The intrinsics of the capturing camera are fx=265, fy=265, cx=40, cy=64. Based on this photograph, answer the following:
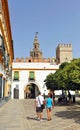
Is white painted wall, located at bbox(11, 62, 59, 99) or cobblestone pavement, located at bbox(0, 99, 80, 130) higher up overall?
white painted wall, located at bbox(11, 62, 59, 99)

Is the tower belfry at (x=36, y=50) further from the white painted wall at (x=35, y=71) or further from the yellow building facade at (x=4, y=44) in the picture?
the yellow building facade at (x=4, y=44)

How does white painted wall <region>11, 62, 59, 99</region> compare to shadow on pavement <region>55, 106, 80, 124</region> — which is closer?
shadow on pavement <region>55, 106, 80, 124</region>

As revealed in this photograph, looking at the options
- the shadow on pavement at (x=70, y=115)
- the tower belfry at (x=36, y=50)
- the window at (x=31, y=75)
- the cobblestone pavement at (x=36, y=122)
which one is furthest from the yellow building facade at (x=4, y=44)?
the tower belfry at (x=36, y=50)

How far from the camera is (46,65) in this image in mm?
53406

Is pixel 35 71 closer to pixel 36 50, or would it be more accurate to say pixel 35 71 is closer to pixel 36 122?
pixel 36 122

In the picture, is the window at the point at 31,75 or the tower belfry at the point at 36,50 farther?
the tower belfry at the point at 36,50

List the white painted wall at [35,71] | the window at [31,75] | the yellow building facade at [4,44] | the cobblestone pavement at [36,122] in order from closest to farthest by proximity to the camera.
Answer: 1. the cobblestone pavement at [36,122]
2. the yellow building facade at [4,44]
3. the white painted wall at [35,71]
4. the window at [31,75]

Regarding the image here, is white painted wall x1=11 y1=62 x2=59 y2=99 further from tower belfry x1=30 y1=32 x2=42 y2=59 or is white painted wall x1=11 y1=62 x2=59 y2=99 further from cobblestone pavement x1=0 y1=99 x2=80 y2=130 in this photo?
tower belfry x1=30 y1=32 x2=42 y2=59

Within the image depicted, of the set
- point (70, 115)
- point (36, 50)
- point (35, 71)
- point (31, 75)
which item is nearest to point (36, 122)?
point (70, 115)

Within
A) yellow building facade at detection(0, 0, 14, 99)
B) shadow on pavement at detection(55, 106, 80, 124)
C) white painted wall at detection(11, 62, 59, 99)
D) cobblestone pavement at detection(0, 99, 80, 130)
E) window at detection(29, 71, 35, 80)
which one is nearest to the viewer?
cobblestone pavement at detection(0, 99, 80, 130)

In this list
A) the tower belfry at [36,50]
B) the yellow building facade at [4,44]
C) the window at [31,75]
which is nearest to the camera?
the yellow building facade at [4,44]

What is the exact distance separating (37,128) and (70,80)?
45.0 feet

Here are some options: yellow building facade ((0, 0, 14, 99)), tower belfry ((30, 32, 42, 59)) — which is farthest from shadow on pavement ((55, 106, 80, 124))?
tower belfry ((30, 32, 42, 59))

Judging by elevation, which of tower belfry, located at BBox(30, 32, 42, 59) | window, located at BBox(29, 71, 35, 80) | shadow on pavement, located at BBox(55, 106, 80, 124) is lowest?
shadow on pavement, located at BBox(55, 106, 80, 124)
